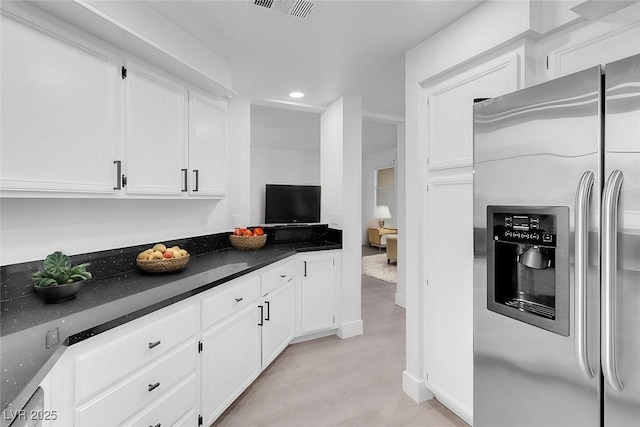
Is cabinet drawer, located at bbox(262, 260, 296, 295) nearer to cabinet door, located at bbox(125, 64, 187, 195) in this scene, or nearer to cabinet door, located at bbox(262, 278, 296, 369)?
cabinet door, located at bbox(262, 278, 296, 369)

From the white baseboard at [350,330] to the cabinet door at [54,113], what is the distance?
2.50 m

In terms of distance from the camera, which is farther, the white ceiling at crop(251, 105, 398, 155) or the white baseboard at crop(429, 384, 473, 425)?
the white ceiling at crop(251, 105, 398, 155)

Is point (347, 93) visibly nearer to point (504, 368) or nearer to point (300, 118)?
point (300, 118)

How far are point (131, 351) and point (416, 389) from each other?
1.84 m

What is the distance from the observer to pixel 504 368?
135 centimetres

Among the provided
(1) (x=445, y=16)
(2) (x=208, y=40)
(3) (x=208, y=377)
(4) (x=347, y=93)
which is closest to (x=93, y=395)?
(3) (x=208, y=377)

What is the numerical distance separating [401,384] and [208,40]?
2.94 meters

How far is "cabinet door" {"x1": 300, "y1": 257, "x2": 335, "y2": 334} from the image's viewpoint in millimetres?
3076

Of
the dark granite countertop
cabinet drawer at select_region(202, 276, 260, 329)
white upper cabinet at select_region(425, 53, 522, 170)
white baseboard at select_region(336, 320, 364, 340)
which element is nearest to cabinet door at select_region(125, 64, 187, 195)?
the dark granite countertop

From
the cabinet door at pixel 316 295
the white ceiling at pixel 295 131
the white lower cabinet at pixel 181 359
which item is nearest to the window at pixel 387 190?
the white ceiling at pixel 295 131

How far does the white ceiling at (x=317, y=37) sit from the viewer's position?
1.89 meters

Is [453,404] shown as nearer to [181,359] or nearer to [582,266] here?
[582,266]

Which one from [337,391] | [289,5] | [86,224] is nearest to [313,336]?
[337,391]

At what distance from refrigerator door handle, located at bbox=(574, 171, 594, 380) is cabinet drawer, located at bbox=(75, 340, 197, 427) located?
1.70 m
